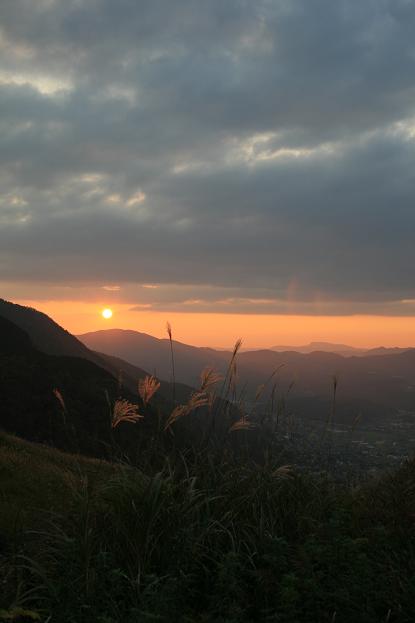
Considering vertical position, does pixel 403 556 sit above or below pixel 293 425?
below

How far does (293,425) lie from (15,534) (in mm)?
4974

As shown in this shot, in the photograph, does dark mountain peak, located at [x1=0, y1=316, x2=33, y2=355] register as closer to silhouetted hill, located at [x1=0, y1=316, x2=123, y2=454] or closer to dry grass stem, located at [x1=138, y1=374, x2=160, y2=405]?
silhouetted hill, located at [x1=0, y1=316, x2=123, y2=454]

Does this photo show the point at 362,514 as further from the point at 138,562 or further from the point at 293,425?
Result: the point at 138,562

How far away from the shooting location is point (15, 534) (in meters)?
7.23

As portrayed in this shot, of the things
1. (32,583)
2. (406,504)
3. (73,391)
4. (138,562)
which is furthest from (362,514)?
(73,391)

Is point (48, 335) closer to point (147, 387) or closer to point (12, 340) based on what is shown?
point (12, 340)

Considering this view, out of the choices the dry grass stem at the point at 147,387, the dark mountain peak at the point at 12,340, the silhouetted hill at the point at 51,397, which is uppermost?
the dark mountain peak at the point at 12,340

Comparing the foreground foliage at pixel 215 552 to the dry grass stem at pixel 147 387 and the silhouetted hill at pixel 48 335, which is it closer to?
the dry grass stem at pixel 147 387

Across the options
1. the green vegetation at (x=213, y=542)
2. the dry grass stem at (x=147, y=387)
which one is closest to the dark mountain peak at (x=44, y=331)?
the green vegetation at (x=213, y=542)

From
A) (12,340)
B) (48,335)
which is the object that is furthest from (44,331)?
(12,340)

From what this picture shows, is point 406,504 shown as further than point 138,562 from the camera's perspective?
Yes

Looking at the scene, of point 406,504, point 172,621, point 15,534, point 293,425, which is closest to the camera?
point 172,621

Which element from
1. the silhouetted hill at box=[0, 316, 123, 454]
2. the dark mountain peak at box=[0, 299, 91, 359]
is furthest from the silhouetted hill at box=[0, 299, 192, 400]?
the silhouetted hill at box=[0, 316, 123, 454]

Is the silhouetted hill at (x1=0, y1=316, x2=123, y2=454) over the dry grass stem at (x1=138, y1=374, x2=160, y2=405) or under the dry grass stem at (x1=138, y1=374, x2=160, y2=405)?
A: under
